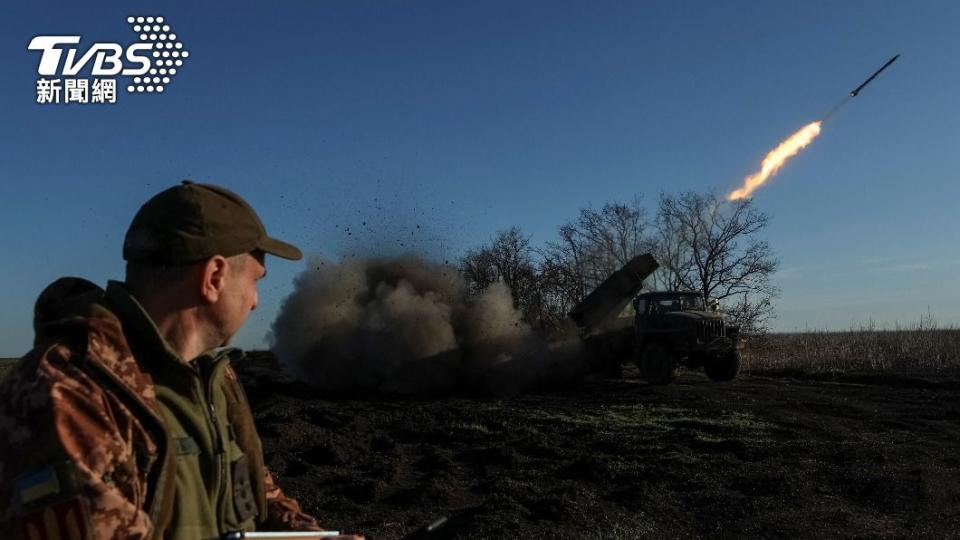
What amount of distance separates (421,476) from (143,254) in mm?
7651

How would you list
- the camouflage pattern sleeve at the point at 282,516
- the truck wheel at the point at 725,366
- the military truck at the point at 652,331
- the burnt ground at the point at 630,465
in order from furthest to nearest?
the truck wheel at the point at 725,366 → the military truck at the point at 652,331 → the burnt ground at the point at 630,465 → the camouflage pattern sleeve at the point at 282,516

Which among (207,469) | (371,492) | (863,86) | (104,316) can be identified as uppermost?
(863,86)

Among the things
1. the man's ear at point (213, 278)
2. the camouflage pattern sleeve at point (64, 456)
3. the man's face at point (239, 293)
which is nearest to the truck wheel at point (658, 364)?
the man's face at point (239, 293)

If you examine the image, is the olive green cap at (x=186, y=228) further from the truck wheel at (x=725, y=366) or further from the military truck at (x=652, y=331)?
the truck wheel at (x=725, y=366)

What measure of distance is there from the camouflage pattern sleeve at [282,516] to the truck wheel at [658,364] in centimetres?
1749

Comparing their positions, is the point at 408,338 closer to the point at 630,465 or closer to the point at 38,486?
the point at 630,465

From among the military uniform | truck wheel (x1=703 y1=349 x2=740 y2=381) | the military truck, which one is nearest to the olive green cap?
the military uniform

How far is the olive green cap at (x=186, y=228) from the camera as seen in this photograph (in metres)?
1.92

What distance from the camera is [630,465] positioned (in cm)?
955

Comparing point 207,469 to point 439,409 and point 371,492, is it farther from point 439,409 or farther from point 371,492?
point 439,409

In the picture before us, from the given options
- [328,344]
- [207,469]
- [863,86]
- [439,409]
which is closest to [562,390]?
[439,409]

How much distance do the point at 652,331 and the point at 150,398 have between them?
18311 mm

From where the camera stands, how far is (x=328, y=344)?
21.8 meters

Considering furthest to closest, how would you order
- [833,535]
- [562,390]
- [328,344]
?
[328,344] → [562,390] → [833,535]
